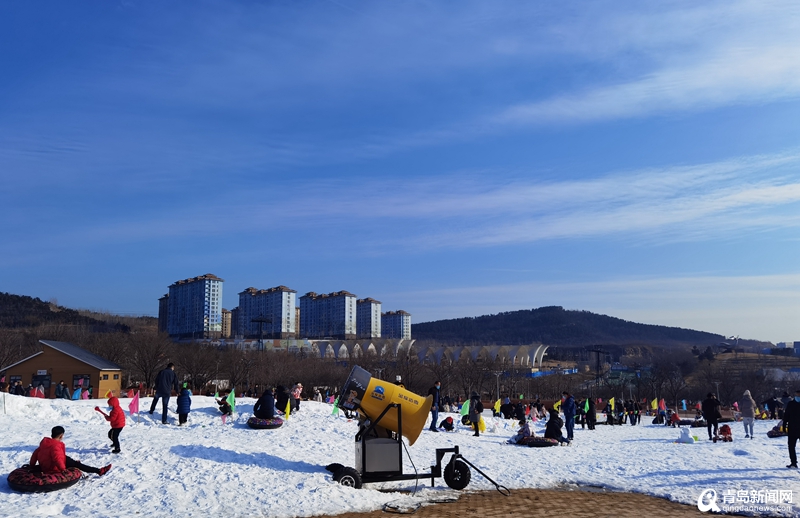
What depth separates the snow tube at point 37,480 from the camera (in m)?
12.1

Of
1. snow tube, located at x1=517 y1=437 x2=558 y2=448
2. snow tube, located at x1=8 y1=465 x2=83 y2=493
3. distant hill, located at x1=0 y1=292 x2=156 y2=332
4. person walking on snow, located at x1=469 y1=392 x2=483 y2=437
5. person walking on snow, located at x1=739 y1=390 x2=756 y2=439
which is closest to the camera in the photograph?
snow tube, located at x1=8 y1=465 x2=83 y2=493

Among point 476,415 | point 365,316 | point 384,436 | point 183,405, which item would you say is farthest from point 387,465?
point 365,316

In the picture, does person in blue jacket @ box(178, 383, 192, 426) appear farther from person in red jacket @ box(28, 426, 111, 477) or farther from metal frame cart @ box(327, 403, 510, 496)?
metal frame cart @ box(327, 403, 510, 496)

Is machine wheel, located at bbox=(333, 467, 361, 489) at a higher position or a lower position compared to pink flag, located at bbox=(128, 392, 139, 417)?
lower

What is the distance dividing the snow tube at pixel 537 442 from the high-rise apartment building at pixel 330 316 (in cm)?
15010

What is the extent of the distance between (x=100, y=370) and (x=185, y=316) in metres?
116

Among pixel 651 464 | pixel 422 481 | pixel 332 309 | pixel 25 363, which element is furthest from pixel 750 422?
pixel 332 309

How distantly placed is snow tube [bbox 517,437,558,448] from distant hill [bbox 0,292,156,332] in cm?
10884

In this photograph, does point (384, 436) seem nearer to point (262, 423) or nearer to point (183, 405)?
point (262, 423)

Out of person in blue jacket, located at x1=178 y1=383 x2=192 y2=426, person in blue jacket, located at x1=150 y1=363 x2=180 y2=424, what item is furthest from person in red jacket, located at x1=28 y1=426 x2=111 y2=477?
person in blue jacket, located at x1=178 y1=383 x2=192 y2=426

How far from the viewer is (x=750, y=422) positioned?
78.7ft

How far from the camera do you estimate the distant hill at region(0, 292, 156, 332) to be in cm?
12169

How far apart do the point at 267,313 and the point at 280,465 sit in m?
156

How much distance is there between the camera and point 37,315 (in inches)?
5202
